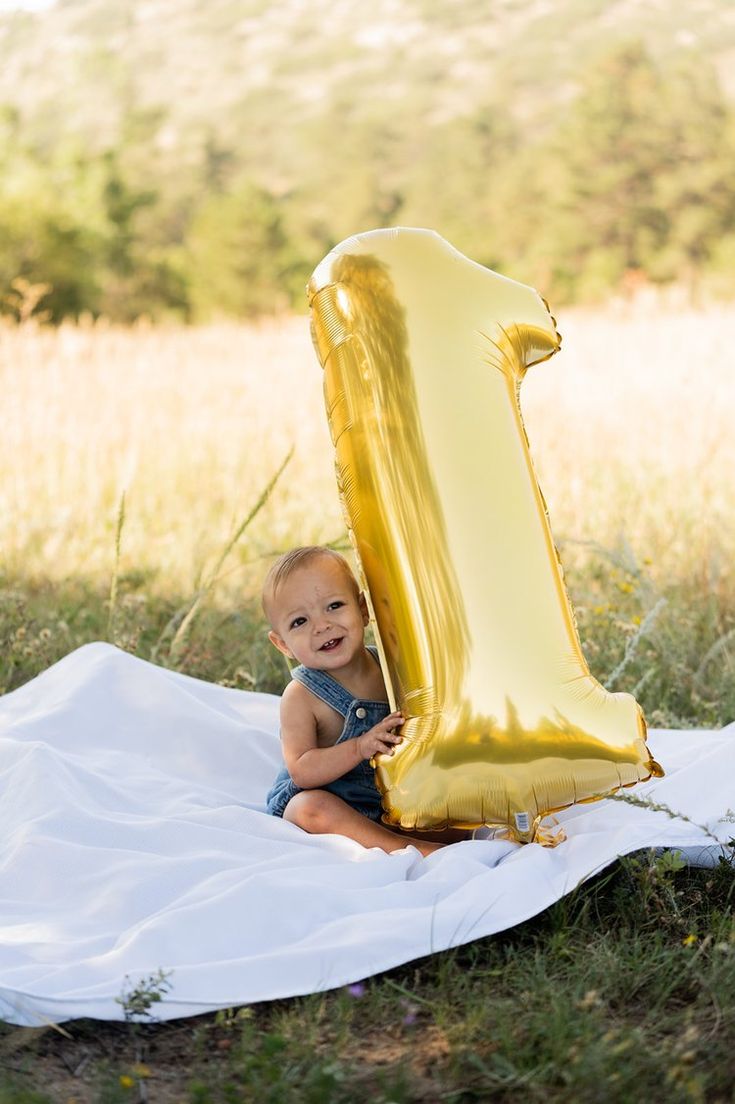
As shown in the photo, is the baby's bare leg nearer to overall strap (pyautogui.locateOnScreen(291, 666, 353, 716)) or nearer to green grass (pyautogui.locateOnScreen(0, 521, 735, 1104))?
overall strap (pyautogui.locateOnScreen(291, 666, 353, 716))

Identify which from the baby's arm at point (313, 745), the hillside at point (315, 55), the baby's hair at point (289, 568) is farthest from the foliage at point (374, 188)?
the baby's arm at point (313, 745)

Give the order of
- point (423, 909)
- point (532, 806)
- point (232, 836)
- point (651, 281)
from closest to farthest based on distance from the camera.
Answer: point (423, 909), point (532, 806), point (232, 836), point (651, 281)

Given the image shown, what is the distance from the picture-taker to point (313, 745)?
7.95ft

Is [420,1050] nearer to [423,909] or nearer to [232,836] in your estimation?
[423,909]

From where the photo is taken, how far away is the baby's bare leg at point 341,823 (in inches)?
92.0

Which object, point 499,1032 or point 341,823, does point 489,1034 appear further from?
point 341,823

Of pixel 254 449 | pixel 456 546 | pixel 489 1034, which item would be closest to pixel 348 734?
pixel 456 546

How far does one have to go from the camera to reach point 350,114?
4509cm

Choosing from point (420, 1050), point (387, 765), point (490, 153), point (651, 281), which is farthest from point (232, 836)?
point (490, 153)

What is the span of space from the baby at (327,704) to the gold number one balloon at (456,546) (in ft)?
0.38

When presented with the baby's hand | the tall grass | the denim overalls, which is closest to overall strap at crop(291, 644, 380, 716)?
the denim overalls

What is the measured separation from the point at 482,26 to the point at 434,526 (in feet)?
214

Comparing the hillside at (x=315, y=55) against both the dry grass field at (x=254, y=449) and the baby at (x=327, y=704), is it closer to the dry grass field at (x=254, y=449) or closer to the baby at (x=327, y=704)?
the dry grass field at (x=254, y=449)

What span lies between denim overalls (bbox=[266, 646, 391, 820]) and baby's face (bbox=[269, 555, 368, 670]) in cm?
4
